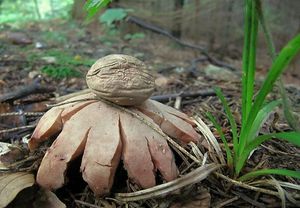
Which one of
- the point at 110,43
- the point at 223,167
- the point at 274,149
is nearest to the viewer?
the point at 223,167

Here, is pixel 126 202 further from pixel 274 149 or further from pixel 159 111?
pixel 274 149

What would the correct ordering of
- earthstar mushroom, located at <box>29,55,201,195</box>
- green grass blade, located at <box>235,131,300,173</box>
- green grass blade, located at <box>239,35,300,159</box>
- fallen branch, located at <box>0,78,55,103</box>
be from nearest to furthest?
green grass blade, located at <box>239,35,300,159</box>
green grass blade, located at <box>235,131,300,173</box>
earthstar mushroom, located at <box>29,55,201,195</box>
fallen branch, located at <box>0,78,55,103</box>

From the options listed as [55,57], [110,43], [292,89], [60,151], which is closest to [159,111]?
[60,151]

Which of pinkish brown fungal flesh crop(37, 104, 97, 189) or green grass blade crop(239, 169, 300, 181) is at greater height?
pinkish brown fungal flesh crop(37, 104, 97, 189)

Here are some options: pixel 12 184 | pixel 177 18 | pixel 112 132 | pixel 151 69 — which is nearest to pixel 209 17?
pixel 177 18

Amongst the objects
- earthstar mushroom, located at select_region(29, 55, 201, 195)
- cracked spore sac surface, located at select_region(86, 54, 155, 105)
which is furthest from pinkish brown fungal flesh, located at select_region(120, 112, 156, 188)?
cracked spore sac surface, located at select_region(86, 54, 155, 105)

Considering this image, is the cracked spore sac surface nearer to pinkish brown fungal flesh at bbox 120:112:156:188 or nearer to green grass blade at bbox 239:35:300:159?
pinkish brown fungal flesh at bbox 120:112:156:188

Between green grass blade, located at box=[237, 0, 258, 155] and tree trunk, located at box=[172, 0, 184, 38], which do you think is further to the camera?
tree trunk, located at box=[172, 0, 184, 38]
